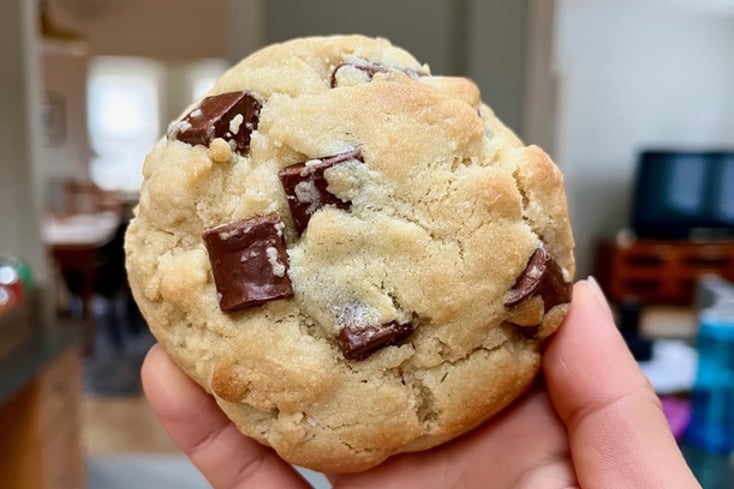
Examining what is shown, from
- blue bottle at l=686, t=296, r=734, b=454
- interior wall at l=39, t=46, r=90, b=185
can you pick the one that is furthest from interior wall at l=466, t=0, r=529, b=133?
interior wall at l=39, t=46, r=90, b=185

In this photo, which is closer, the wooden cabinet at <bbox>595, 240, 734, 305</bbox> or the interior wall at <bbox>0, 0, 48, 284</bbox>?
the interior wall at <bbox>0, 0, 48, 284</bbox>

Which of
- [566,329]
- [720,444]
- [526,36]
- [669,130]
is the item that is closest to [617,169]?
[669,130]

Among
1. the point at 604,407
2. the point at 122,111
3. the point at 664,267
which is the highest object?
the point at 604,407

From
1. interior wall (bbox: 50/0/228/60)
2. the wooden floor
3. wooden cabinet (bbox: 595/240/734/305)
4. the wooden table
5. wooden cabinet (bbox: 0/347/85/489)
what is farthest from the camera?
interior wall (bbox: 50/0/228/60)

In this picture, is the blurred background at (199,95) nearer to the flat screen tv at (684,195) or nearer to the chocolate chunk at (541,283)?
the flat screen tv at (684,195)

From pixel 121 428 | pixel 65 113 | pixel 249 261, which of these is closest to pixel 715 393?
pixel 249 261

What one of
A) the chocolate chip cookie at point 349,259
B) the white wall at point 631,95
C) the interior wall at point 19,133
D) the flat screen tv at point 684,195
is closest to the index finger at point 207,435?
the chocolate chip cookie at point 349,259

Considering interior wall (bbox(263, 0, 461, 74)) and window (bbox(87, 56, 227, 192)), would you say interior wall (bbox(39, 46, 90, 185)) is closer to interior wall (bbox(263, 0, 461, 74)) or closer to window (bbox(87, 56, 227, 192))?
window (bbox(87, 56, 227, 192))

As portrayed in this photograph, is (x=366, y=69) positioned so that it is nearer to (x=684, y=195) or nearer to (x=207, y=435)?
(x=207, y=435)
